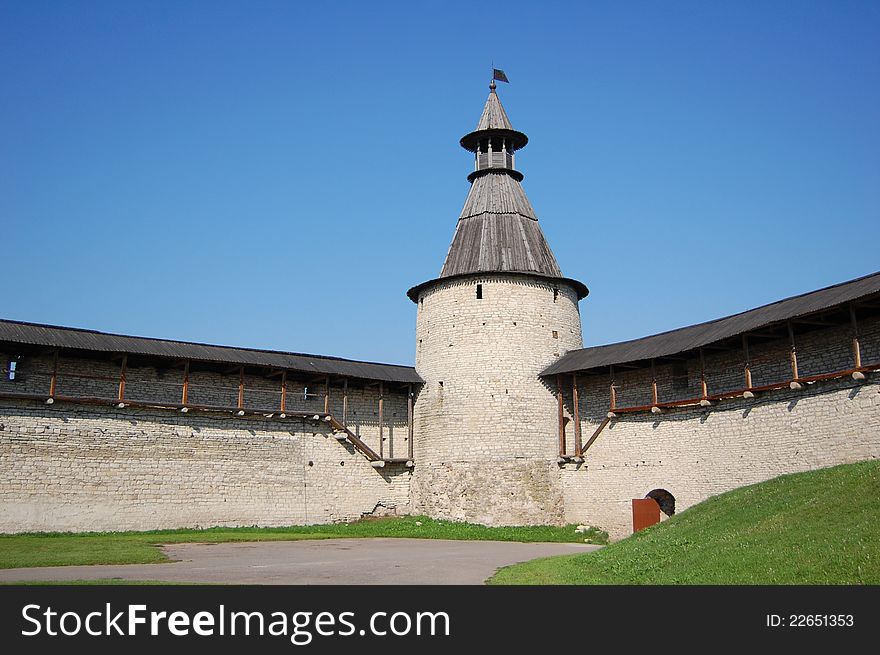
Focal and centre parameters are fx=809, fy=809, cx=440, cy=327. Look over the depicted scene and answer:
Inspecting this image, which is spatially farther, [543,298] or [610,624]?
[543,298]

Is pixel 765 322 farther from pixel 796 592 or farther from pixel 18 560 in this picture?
pixel 18 560

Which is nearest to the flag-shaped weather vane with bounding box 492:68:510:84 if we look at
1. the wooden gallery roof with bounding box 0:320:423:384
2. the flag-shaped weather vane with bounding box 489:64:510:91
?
the flag-shaped weather vane with bounding box 489:64:510:91

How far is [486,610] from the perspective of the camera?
319 inches

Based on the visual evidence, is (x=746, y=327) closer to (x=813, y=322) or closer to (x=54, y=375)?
(x=813, y=322)

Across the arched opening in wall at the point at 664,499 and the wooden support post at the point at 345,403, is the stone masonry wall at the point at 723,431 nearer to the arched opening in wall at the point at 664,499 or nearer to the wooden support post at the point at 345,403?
the arched opening in wall at the point at 664,499

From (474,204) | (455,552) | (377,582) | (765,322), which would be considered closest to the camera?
(377,582)

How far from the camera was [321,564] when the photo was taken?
14.1 metres

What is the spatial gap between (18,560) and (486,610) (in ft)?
31.4

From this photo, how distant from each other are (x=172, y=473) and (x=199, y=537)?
9.84 ft

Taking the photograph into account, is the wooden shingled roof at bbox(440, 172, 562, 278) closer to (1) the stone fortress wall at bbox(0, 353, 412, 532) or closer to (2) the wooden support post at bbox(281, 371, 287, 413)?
(1) the stone fortress wall at bbox(0, 353, 412, 532)

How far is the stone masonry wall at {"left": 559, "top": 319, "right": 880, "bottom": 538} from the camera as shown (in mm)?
17844

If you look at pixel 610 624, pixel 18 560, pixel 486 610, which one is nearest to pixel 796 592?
pixel 610 624

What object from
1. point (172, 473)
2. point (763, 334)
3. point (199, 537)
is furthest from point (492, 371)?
point (199, 537)

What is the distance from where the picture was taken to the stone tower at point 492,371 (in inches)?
1007
